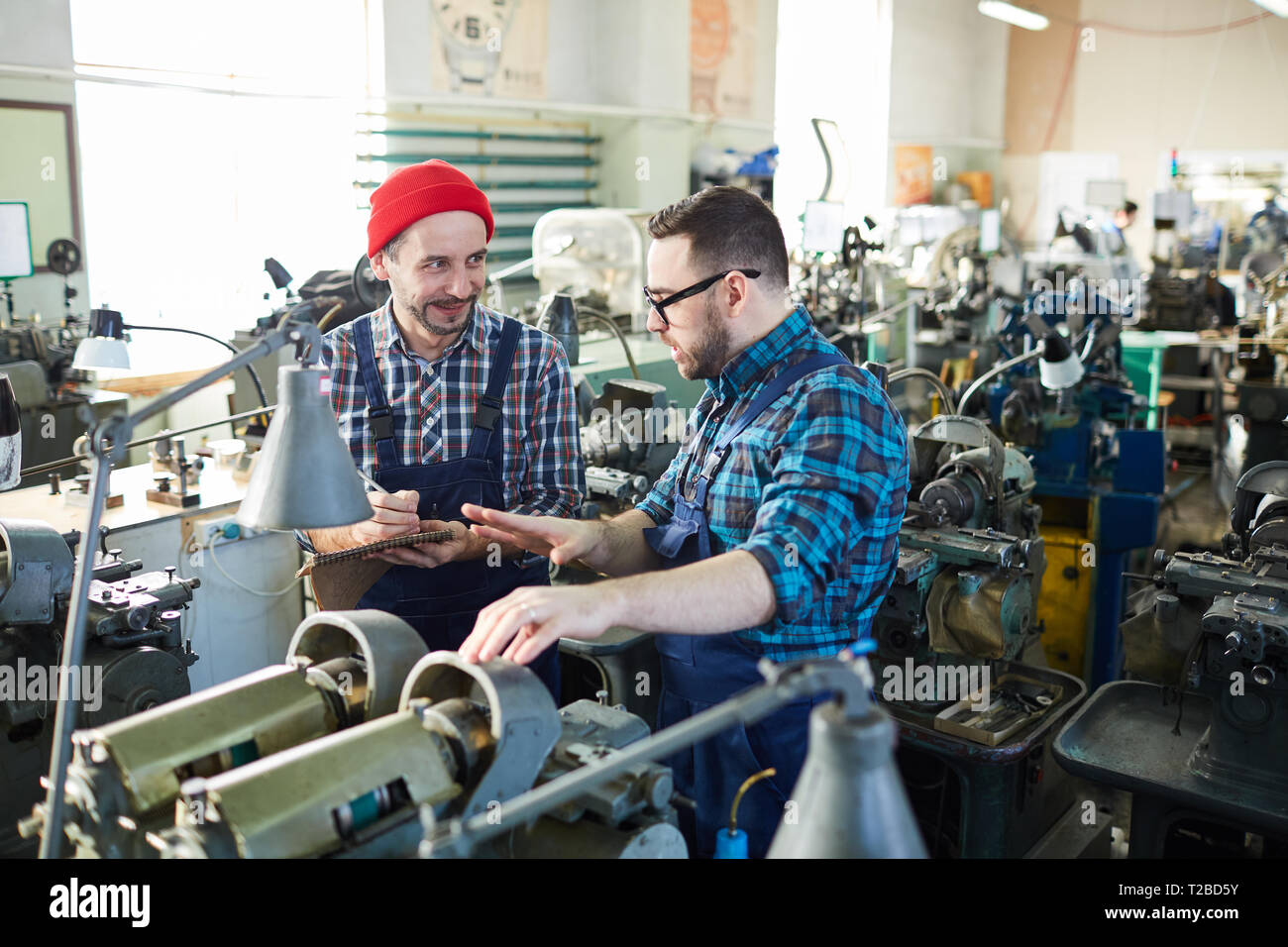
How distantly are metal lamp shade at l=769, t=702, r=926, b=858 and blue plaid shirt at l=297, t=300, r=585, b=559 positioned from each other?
3.69 feet

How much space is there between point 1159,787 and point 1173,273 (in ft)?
19.7

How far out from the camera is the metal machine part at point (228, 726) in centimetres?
94

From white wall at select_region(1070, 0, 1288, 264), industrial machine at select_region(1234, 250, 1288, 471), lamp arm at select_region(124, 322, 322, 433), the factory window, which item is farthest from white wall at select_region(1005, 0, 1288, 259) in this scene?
lamp arm at select_region(124, 322, 322, 433)

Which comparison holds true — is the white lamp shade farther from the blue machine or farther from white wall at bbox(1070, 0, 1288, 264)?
white wall at bbox(1070, 0, 1288, 264)

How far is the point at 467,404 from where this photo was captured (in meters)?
1.82

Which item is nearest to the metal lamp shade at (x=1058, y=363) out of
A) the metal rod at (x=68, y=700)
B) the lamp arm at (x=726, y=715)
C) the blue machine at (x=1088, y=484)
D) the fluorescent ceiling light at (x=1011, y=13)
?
the blue machine at (x=1088, y=484)

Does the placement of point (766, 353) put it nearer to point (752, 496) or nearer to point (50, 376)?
point (752, 496)

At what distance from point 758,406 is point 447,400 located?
62cm

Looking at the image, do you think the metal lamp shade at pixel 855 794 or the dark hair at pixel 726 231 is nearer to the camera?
the metal lamp shade at pixel 855 794

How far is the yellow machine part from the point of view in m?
3.14

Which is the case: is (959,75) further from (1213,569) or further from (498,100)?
(1213,569)

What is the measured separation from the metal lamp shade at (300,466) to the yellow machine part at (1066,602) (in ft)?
8.26

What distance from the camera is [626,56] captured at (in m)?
6.47

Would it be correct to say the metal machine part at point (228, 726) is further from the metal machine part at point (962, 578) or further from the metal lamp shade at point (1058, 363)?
the metal lamp shade at point (1058, 363)
